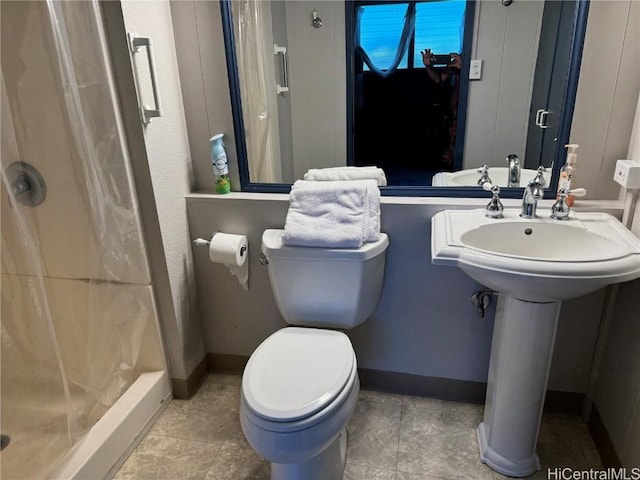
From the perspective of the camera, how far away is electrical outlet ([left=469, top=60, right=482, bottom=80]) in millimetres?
1596

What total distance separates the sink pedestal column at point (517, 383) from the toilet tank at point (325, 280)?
447 millimetres

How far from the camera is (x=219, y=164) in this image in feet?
5.66

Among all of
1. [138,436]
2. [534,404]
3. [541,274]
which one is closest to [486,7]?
[541,274]

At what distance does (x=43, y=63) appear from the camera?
1.31 meters

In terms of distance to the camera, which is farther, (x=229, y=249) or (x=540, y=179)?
(x=229, y=249)

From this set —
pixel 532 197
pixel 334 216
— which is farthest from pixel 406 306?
pixel 532 197

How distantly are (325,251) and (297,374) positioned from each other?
0.41 meters

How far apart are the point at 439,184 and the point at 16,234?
1.38 meters

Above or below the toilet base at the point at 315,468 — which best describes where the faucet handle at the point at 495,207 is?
above

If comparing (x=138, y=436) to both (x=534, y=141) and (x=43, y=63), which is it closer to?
(x=43, y=63)

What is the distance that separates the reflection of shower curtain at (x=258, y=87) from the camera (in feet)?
5.60

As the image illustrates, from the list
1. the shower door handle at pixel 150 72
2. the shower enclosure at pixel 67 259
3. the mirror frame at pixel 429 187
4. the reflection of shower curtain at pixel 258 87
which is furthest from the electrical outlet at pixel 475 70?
the shower enclosure at pixel 67 259

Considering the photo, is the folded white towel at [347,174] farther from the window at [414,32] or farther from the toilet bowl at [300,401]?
the toilet bowl at [300,401]
